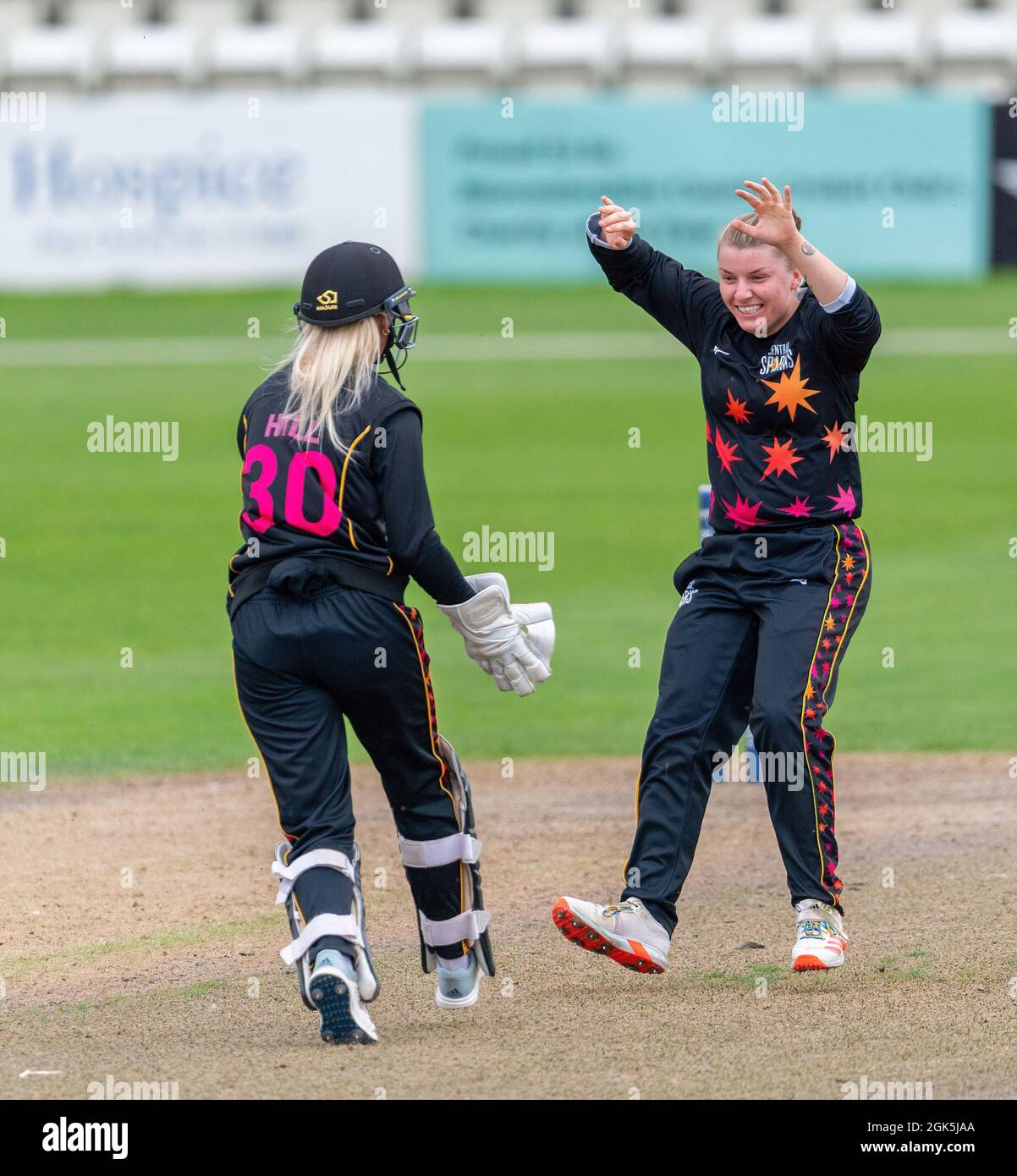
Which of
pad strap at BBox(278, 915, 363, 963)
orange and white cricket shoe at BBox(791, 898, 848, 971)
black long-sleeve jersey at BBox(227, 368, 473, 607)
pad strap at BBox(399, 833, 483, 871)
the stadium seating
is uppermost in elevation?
the stadium seating

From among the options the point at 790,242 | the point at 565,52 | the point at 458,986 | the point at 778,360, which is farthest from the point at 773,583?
the point at 565,52

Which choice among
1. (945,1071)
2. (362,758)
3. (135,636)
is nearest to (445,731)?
(362,758)

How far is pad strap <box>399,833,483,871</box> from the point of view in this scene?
214 inches

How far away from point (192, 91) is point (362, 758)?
102 feet

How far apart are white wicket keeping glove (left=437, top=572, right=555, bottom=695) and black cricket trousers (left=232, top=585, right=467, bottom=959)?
185mm

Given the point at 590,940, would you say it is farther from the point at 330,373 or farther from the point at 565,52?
the point at 565,52

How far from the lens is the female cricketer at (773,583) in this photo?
5.63 meters

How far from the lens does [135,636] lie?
39.9 feet

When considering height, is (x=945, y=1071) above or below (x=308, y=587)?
below

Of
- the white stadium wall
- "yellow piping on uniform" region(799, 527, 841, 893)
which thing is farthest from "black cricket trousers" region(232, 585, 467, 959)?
the white stadium wall

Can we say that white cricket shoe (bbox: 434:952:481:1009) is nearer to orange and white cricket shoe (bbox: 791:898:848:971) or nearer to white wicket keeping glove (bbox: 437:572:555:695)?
white wicket keeping glove (bbox: 437:572:555:695)

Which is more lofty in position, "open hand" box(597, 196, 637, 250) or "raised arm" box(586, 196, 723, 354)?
"open hand" box(597, 196, 637, 250)

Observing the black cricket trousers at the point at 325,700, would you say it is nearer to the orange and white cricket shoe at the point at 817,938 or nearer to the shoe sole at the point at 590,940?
the shoe sole at the point at 590,940
